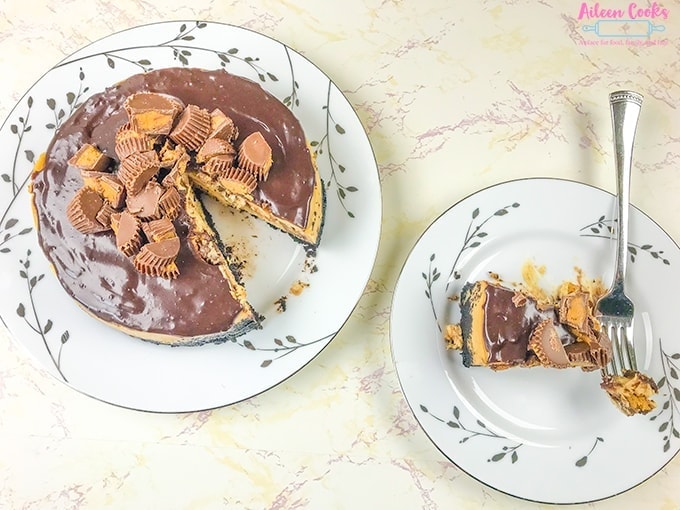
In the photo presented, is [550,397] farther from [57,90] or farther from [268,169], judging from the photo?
[57,90]

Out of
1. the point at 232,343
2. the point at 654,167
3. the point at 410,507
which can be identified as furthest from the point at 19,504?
the point at 654,167

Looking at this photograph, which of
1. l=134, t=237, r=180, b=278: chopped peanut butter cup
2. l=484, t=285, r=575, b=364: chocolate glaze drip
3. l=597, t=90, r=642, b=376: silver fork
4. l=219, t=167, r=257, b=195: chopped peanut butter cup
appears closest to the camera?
l=134, t=237, r=180, b=278: chopped peanut butter cup

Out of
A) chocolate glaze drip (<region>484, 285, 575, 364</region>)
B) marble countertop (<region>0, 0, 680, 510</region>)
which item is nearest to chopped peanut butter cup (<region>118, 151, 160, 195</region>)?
marble countertop (<region>0, 0, 680, 510</region>)

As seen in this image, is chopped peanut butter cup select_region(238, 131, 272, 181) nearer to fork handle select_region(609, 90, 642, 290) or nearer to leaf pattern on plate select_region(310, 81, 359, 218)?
leaf pattern on plate select_region(310, 81, 359, 218)

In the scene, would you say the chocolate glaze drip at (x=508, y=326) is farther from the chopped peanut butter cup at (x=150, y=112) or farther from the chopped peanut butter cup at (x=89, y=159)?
the chopped peanut butter cup at (x=89, y=159)

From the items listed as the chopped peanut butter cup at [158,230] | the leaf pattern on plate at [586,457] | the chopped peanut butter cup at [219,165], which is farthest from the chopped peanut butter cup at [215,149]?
the leaf pattern on plate at [586,457]
